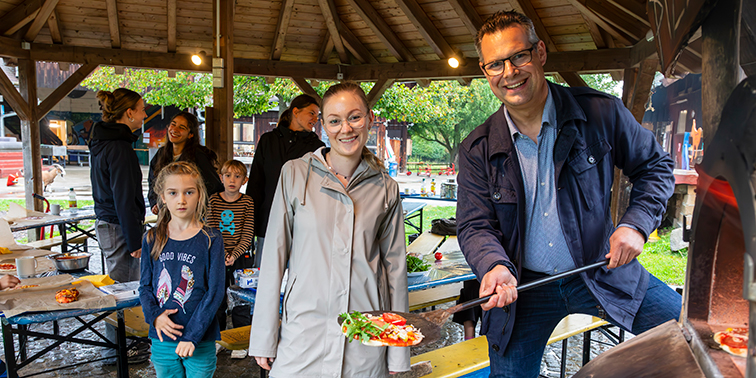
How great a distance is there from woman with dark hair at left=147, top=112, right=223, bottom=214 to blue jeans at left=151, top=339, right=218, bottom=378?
75.1 inches

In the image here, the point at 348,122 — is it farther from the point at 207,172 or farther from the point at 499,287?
the point at 207,172

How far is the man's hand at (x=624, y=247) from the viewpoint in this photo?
72.3 inches

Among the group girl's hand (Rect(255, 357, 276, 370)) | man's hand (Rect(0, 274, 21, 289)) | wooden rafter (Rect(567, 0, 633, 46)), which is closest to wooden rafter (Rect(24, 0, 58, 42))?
man's hand (Rect(0, 274, 21, 289))

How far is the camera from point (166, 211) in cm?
292

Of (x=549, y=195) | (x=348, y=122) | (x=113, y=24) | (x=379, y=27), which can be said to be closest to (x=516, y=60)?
(x=549, y=195)

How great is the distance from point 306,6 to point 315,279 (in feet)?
22.8

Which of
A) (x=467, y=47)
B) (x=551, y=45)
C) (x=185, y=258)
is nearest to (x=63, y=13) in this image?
(x=467, y=47)

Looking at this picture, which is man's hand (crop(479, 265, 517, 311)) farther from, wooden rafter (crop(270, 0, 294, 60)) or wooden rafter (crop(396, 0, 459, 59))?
wooden rafter (crop(270, 0, 294, 60))

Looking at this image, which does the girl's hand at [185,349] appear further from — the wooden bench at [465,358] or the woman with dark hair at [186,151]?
the woman with dark hair at [186,151]

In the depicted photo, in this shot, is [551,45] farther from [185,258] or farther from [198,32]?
[185,258]

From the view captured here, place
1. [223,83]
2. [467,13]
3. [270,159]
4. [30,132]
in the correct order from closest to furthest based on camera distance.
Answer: [270,159], [223,83], [467,13], [30,132]

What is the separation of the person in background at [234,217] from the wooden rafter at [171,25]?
169 inches

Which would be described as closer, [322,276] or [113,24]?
[322,276]

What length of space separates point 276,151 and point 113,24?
15.5 feet
